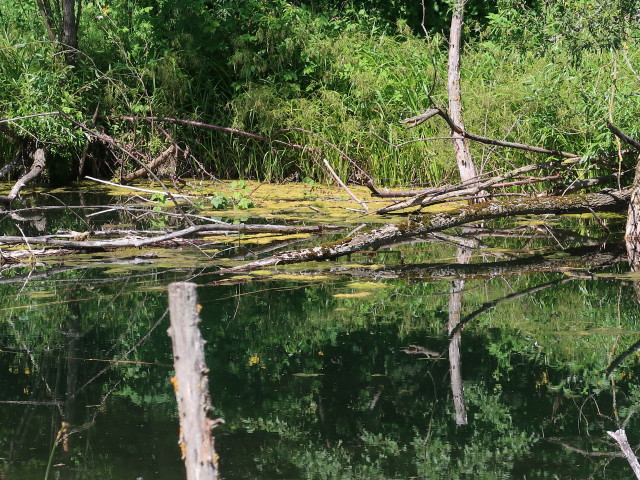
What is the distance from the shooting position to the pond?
10.5ft

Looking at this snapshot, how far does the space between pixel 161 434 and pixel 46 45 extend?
24.8 ft

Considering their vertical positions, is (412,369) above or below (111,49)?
below

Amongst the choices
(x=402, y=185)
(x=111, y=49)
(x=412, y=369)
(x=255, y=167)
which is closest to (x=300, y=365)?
(x=412, y=369)

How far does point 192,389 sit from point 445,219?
419cm

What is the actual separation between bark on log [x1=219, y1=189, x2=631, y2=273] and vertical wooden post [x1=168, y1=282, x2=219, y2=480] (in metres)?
3.50

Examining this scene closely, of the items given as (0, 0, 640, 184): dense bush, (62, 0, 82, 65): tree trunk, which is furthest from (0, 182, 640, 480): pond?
→ (62, 0, 82, 65): tree trunk

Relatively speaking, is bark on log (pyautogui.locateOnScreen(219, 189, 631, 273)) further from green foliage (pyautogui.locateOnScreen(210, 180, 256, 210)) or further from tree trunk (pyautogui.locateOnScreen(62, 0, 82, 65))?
tree trunk (pyautogui.locateOnScreen(62, 0, 82, 65))

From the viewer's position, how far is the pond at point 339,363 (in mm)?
3209

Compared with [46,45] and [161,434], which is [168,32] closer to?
[46,45]

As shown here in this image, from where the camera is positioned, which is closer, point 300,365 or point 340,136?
point 300,365

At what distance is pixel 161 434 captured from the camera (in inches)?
132

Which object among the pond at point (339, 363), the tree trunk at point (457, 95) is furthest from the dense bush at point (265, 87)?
the pond at point (339, 363)

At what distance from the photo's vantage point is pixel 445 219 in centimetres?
618

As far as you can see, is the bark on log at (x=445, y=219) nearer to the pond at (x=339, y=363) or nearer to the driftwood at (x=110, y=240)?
the pond at (x=339, y=363)
